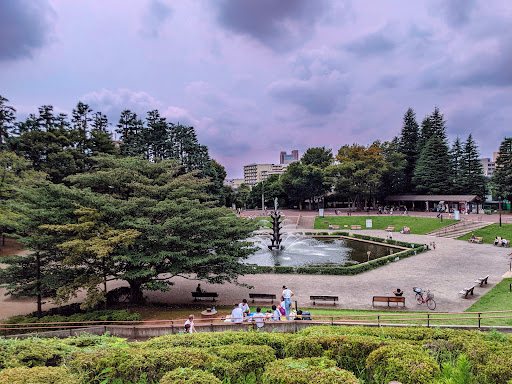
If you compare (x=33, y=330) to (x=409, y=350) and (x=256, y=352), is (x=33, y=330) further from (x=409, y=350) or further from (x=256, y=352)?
(x=409, y=350)

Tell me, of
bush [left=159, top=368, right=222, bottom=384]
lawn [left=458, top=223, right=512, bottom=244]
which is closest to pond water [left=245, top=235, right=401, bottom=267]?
lawn [left=458, top=223, right=512, bottom=244]

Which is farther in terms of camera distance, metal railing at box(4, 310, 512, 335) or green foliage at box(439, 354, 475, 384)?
metal railing at box(4, 310, 512, 335)

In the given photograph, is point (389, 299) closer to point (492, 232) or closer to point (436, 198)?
point (492, 232)

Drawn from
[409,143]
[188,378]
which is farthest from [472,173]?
[188,378]

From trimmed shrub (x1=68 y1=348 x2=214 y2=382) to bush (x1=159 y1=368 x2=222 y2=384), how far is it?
624 mm

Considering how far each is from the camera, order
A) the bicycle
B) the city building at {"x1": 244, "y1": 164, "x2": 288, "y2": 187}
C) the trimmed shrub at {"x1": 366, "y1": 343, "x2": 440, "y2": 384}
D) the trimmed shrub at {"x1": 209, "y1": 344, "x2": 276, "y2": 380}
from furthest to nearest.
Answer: the city building at {"x1": 244, "y1": 164, "x2": 288, "y2": 187}, the bicycle, the trimmed shrub at {"x1": 209, "y1": 344, "x2": 276, "y2": 380}, the trimmed shrub at {"x1": 366, "y1": 343, "x2": 440, "y2": 384}

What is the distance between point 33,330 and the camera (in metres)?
12.9

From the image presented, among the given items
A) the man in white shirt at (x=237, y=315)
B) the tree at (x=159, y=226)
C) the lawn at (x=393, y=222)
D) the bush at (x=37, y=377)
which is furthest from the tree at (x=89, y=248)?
the lawn at (x=393, y=222)

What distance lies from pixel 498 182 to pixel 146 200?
52.5 m

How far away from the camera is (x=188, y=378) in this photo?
484 cm

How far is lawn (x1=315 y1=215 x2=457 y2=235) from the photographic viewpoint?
3891 cm

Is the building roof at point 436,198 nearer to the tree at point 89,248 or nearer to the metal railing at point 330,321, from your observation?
the metal railing at point 330,321

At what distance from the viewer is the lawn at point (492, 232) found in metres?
31.6

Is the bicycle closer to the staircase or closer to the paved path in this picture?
the paved path
